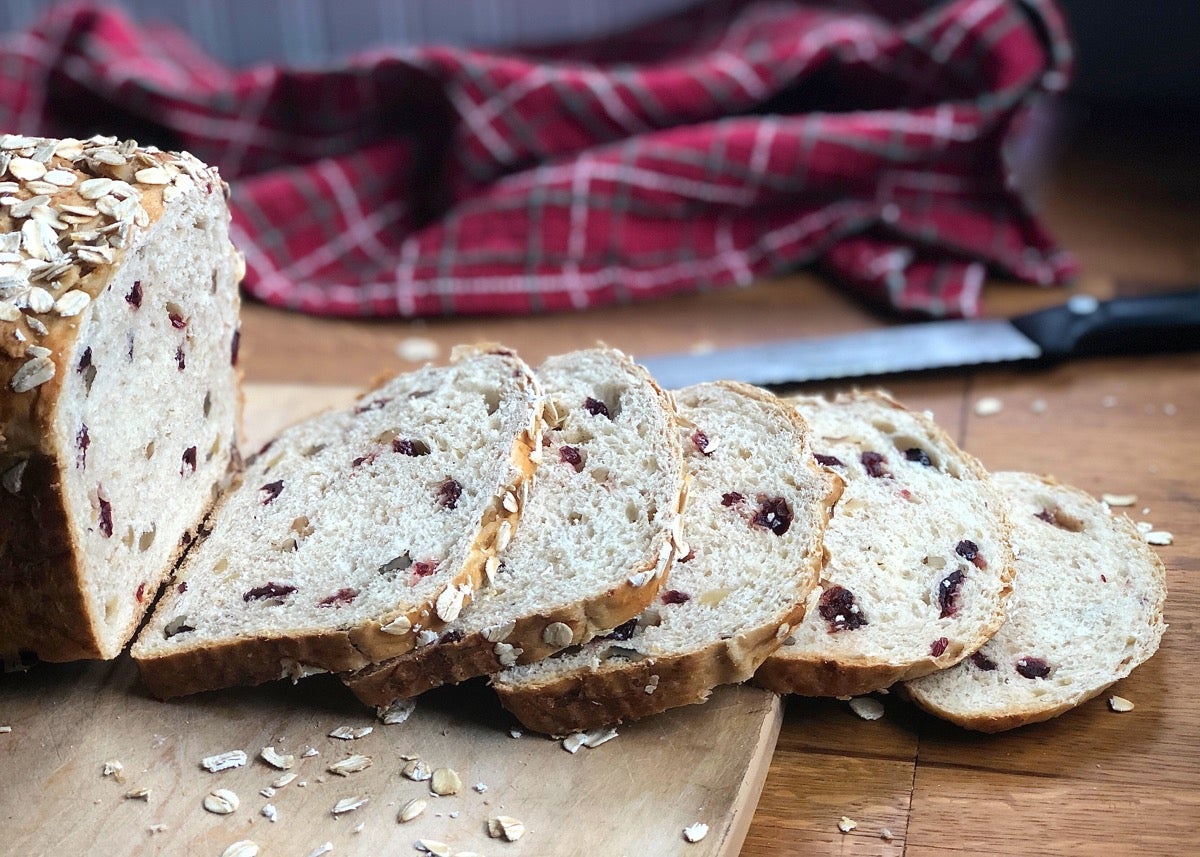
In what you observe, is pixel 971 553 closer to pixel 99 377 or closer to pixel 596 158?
pixel 99 377

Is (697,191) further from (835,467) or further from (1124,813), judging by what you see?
(1124,813)

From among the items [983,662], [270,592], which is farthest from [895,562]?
[270,592]

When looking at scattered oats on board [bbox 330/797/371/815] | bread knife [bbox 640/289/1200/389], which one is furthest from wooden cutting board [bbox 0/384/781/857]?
bread knife [bbox 640/289/1200/389]

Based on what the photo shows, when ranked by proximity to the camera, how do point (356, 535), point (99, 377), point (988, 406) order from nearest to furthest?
point (99, 377)
point (356, 535)
point (988, 406)

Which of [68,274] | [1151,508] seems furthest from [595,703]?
[1151,508]

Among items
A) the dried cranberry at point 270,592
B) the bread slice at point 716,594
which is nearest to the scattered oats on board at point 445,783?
the bread slice at point 716,594

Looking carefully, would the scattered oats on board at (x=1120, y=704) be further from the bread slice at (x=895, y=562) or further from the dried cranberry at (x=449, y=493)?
the dried cranberry at (x=449, y=493)
